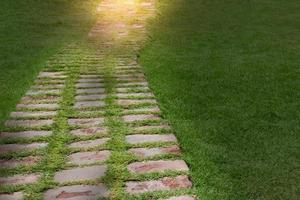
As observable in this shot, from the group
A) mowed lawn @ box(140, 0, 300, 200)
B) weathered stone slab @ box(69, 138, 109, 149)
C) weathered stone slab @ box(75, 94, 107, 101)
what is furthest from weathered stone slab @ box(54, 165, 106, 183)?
weathered stone slab @ box(75, 94, 107, 101)

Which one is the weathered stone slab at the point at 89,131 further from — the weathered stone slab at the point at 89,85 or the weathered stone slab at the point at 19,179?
the weathered stone slab at the point at 89,85

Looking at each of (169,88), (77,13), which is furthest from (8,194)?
(77,13)

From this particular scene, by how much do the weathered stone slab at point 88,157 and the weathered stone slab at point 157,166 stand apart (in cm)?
24

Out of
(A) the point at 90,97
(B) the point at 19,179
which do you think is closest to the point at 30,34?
(A) the point at 90,97

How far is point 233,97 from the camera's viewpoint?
4566mm

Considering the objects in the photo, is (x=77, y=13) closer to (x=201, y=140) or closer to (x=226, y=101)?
(x=226, y=101)

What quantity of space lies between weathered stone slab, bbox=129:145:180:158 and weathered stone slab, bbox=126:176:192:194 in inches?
15.0

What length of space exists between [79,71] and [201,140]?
2.52m

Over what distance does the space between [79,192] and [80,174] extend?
238 millimetres

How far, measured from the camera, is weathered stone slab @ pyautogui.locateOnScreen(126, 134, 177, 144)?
362cm

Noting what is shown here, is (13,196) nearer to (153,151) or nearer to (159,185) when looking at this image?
(159,185)

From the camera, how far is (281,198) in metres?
2.78

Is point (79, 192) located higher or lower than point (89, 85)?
higher

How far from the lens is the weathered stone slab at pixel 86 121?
4.01 m
